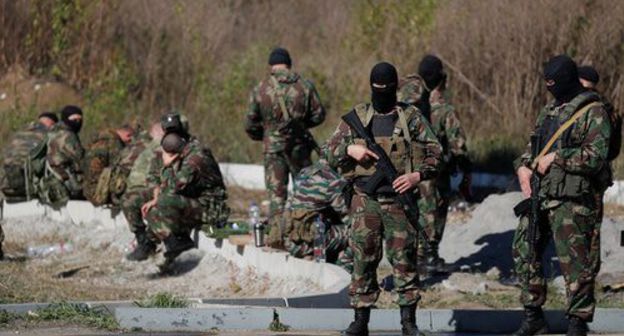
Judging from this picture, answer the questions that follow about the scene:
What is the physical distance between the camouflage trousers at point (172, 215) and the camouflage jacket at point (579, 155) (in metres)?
6.00

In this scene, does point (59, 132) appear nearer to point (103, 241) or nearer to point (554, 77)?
point (103, 241)

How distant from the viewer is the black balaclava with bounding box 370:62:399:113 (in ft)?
34.1

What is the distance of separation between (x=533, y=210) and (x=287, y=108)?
632 cm

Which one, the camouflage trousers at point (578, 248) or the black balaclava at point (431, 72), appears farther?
the black balaclava at point (431, 72)

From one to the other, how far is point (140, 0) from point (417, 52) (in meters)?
7.66

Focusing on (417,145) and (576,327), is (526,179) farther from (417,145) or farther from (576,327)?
(576,327)

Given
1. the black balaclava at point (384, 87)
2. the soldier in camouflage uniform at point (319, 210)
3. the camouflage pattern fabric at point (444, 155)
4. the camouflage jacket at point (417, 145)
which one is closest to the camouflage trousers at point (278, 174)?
the soldier in camouflage uniform at point (319, 210)

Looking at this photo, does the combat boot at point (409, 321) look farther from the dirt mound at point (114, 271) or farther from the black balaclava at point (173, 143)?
the black balaclava at point (173, 143)

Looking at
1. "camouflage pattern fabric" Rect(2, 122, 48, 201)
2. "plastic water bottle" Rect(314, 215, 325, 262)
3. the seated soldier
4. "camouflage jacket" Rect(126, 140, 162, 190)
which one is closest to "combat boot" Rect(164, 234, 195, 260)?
the seated soldier

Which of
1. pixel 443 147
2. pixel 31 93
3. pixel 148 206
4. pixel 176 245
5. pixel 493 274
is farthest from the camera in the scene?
pixel 31 93

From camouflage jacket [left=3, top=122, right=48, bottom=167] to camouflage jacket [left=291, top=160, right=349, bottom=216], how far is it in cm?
681

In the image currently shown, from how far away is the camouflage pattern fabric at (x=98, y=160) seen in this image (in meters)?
18.7

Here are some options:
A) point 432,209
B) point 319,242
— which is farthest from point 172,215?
point 432,209

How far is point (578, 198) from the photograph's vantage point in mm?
10375
